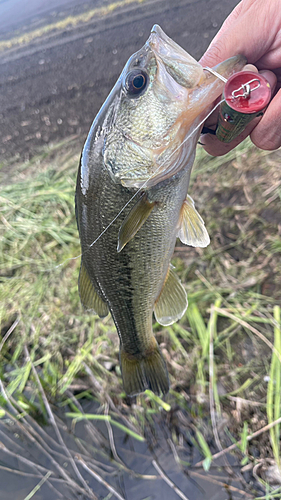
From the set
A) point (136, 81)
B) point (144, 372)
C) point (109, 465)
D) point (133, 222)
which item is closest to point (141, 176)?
point (133, 222)

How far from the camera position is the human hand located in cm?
120

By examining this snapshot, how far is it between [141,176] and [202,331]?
4.51 feet

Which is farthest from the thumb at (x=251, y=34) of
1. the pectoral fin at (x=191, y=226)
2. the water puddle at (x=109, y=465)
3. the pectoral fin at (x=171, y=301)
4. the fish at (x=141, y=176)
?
the water puddle at (x=109, y=465)

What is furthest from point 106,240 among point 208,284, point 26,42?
point 26,42

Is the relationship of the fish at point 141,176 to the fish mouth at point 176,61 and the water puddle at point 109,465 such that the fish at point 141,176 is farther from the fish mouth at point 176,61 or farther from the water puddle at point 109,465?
the water puddle at point 109,465

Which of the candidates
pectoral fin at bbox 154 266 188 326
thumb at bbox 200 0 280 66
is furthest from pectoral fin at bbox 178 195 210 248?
thumb at bbox 200 0 280 66

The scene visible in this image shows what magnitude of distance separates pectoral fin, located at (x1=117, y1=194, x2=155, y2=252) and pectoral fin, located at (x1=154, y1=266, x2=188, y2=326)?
46 cm

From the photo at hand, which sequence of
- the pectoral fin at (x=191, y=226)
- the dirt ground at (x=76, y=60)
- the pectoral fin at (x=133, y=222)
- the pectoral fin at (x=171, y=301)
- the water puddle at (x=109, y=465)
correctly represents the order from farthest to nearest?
1. the dirt ground at (x=76, y=60)
2. the water puddle at (x=109, y=465)
3. the pectoral fin at (x=171, y=301)
4. the pectoral fin at (x=191, y=226)
5. the pectoral fin at (x=133, y=222)

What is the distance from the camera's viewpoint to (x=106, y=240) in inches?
49.9

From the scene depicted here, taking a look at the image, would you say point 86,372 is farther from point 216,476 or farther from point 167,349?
point 216,476

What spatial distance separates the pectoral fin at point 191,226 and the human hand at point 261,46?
1.37 feet

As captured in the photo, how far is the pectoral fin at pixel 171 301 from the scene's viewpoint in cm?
155

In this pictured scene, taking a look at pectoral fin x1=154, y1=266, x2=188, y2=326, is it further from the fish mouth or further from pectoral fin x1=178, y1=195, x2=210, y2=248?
the fish mouth

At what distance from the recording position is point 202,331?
211 cm
